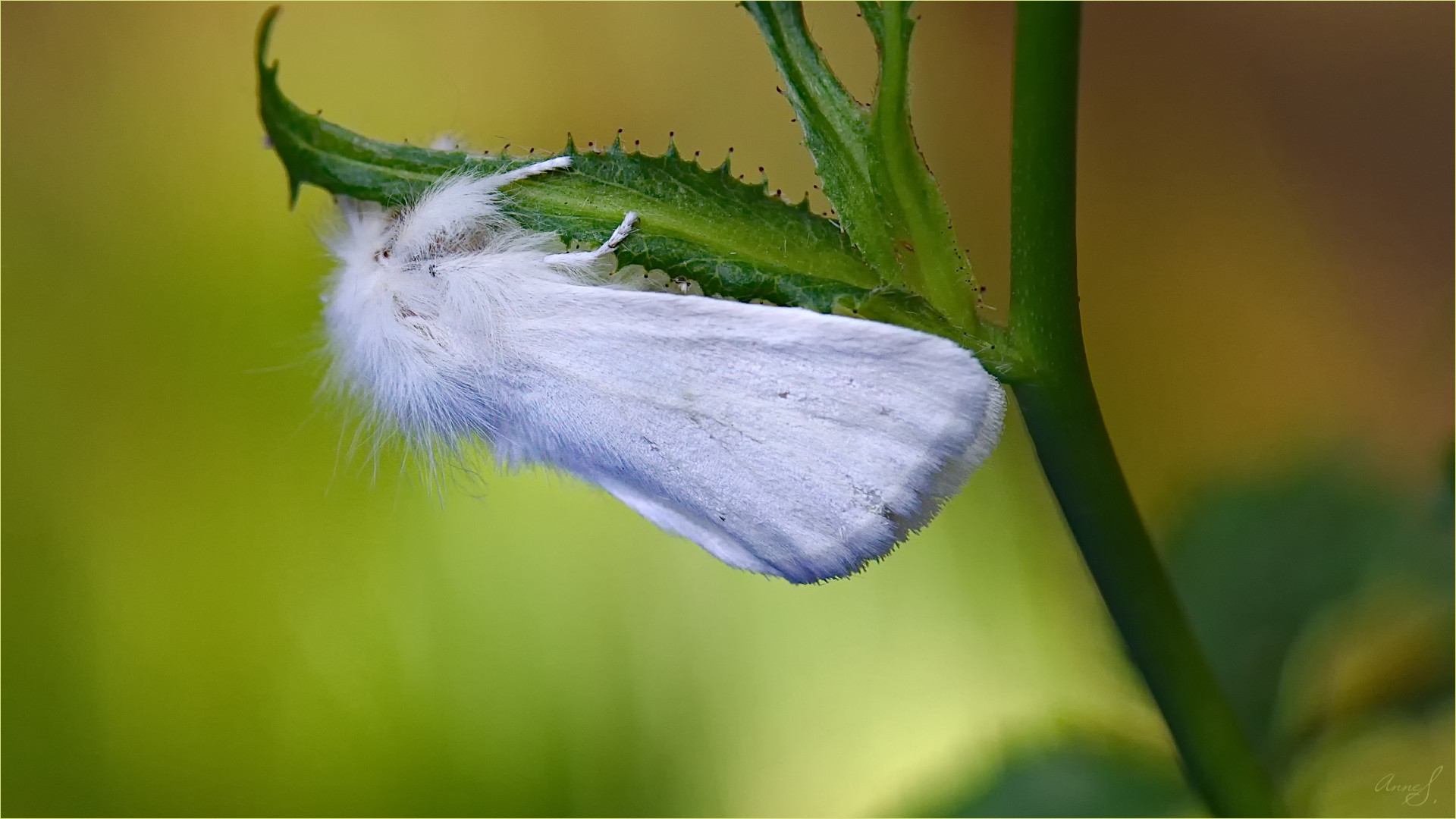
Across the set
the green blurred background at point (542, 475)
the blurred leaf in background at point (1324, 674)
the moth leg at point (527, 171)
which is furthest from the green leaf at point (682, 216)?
the green blurred background at point (542, 475)

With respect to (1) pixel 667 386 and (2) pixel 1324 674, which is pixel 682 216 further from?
(2) pixel 1324 674

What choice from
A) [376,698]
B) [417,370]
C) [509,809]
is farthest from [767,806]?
[417,370]

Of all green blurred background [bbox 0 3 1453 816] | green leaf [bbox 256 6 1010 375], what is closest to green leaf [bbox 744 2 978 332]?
green leaf [bbox 256 6 1010 375]

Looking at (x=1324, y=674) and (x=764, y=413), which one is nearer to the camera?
(x=764, y=413)

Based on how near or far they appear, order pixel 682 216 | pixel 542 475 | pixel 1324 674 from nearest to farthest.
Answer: pixel 682 216 → pixel 1324 674 → pixel 542 475

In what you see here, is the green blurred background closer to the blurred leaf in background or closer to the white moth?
the blurred leaf in background

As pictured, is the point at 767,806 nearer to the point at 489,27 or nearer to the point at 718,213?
A: the point at 718,213

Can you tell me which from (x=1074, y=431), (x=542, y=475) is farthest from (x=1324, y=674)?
(x=542, y=475)
